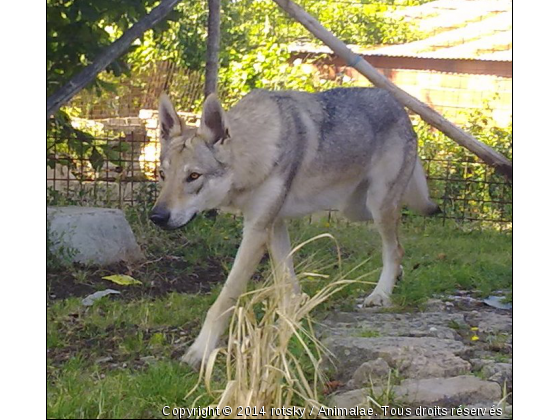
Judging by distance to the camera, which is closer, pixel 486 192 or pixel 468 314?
pixel 468 314

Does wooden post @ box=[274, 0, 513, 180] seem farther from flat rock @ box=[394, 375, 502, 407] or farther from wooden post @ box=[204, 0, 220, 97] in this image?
flat rock @ box=[394, 375, 502, 407]

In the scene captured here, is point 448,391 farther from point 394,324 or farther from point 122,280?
point 122,280

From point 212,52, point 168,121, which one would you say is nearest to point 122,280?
point 168,121

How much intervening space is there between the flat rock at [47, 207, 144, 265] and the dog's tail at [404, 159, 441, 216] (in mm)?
2105

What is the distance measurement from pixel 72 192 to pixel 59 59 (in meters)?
1.56

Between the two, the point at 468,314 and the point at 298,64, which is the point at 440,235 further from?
the point at 298,64

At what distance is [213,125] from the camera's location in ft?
16.1

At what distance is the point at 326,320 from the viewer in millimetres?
5375

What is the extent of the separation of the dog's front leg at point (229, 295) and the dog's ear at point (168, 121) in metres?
0.69

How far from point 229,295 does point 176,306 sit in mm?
1019

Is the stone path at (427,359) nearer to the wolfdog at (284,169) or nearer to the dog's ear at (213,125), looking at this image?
the wolfdog at (284,169)

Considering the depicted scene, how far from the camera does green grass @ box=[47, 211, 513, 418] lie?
3.92 m

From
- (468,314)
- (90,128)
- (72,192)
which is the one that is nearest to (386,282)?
(468,314)

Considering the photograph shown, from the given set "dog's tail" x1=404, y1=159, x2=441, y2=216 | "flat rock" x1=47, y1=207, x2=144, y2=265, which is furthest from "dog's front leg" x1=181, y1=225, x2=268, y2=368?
"flat rock" x1=47, y1=207, x2=144, y2=265
